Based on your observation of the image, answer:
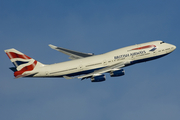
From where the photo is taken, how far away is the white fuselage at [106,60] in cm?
8106

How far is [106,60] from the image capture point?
3209 inches

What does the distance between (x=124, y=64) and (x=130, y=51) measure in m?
4.01

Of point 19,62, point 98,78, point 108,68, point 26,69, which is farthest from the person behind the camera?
point 26,69

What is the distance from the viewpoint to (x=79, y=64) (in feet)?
267

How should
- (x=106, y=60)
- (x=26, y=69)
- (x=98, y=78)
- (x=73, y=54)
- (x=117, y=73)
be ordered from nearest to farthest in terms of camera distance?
(x=98, y=78) < (x=117, y=73) < (x=26, y=69) < (x=106, y=60) < (x=73, y=54)

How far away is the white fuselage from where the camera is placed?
8106 cm

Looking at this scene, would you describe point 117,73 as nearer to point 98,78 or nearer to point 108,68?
Answer: point 108,68

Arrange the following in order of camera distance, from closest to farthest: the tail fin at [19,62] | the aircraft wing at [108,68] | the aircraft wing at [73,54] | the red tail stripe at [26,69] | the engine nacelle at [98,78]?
the engine nacelle at [98,78], the aircraft wing at [108,68], the red tail stripe at [26,69], the tail fin at [19,62], the aircraft wing at [73,54]

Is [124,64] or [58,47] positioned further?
[58,47]

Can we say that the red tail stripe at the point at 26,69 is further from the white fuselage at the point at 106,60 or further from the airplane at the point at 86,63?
the white fuselage at the point at 106,60

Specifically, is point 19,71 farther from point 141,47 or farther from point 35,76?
point 141,47

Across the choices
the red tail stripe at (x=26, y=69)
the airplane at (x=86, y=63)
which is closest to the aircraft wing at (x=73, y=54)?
the airplane at (x=86, y=63)

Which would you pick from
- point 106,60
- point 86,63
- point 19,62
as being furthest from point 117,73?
point 19,62

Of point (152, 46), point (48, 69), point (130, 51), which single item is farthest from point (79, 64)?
point (152, 46)
